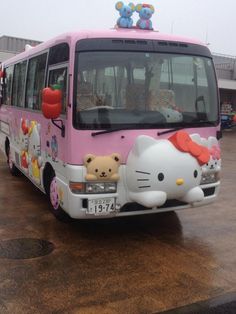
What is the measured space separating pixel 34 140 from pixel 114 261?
2.83 meters

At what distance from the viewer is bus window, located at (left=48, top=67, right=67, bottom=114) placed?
5.44 m

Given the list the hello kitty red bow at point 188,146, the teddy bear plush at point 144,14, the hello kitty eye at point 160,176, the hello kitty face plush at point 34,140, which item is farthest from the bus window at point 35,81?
the hello kitty eye at point 160,176

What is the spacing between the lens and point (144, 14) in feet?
20.1

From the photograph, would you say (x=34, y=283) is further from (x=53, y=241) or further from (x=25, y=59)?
(x=25, y=59)

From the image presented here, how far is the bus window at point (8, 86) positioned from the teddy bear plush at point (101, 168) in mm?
4813

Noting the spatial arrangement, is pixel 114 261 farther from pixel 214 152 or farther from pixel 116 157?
pixel 214 152

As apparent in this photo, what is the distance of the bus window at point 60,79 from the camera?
17.8ft

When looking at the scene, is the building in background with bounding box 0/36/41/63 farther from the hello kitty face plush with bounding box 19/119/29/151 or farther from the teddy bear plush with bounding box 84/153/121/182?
the teddy bear plush with bounding box 84/153/121/182

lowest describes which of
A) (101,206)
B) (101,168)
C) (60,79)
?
(101,206)

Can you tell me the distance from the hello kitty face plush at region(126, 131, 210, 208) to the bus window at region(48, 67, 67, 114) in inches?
42.2

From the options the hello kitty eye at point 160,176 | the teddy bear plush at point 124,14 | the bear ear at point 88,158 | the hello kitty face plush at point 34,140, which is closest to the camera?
the hello kitty eye at point 160,176

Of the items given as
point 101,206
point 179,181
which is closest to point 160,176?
point 179,181

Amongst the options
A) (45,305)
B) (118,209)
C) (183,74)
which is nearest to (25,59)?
(183,74)

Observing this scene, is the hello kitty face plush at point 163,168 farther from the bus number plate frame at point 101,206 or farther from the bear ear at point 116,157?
the bus number plate frame at point 101,206
